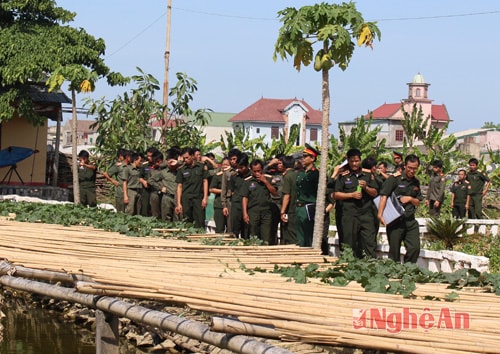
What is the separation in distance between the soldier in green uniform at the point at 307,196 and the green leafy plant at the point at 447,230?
2961 mm

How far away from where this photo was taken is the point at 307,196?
13086mm

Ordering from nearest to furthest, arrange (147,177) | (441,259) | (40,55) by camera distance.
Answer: (441,259) < (147,177) < (40,55)

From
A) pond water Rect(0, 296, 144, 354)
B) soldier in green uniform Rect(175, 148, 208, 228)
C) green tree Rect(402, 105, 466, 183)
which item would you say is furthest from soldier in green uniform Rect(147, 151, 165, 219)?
green tree Rect(402, 105, 466, 183)

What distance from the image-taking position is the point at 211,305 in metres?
6.35

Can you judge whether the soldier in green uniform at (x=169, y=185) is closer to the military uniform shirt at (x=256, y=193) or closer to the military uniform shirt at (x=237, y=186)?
the military uniform shirt at (x=237, y=186)

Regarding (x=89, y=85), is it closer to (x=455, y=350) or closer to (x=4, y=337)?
(x=4, y=337)

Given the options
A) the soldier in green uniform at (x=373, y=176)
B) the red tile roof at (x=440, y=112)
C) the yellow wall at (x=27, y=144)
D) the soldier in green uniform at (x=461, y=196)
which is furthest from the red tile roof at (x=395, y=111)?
the soldier in green uniform at (x=373, y=176)

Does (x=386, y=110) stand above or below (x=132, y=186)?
above

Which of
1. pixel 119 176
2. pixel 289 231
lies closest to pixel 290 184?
pixel 289 231

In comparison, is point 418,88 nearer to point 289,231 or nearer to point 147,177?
point 147,177

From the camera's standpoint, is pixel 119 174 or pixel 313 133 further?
pixel 313 133

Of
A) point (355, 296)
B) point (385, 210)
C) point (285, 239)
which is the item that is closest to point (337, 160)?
point (285, 239)

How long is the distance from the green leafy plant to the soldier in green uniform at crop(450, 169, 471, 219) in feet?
20.5

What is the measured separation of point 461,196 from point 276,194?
27.3ft
